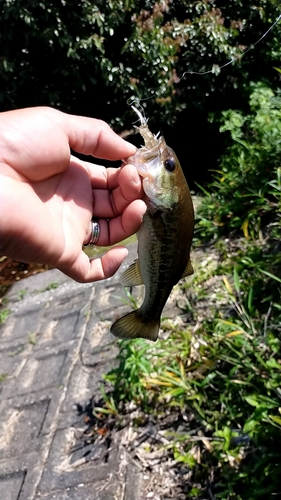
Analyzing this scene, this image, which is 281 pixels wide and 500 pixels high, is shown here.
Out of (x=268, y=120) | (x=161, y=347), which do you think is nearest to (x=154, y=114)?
(x=268, y=120)

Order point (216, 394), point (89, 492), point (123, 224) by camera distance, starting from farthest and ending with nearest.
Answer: point (216, 394), point (89, 492), point (123, 224)

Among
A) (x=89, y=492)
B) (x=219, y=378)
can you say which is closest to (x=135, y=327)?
(x=219, y=378)

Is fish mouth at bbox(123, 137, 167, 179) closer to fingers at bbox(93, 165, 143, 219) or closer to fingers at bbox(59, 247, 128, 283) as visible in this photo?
fingers at bbox(93, 165, 143, 219)

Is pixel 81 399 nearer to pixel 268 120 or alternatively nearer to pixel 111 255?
pixel 111 255

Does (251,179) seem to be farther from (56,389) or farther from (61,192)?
(61,192)

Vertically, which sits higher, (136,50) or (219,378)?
(136,50)

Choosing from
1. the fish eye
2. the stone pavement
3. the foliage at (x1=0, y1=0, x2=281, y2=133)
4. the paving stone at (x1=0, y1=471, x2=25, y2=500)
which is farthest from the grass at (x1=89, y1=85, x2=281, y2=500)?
the foliage at (x1=0, y1=0, x2=281, y2=133)
